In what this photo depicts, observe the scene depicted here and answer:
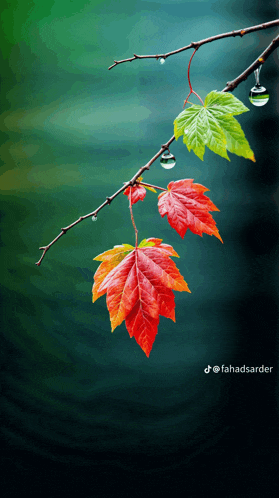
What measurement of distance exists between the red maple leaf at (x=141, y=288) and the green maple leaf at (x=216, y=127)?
0.14 metres

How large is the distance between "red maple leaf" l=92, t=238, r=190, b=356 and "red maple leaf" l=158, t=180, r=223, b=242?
4 centimetres

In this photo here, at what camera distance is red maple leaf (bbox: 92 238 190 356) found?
0.37 meters

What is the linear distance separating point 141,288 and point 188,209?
0.40 ft

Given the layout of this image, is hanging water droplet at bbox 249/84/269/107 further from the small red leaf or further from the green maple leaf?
the small red leaf

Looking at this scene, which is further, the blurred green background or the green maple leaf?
the blurred green background

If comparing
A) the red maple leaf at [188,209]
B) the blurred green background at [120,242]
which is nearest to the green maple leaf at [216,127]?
the red maple leaf at [188,209]

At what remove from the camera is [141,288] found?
0.38 meters

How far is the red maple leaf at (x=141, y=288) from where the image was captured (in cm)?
37

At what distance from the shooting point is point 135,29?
88 cm

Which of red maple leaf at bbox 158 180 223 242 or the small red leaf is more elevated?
the small red leaf

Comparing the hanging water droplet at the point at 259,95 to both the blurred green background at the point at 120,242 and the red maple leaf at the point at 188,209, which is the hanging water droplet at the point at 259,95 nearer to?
the red maple leaf at the point at 188,209

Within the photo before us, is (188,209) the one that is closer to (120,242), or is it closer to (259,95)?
(259,95)

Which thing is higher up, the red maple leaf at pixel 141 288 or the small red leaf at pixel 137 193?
the small red leaf at pixel 137 193

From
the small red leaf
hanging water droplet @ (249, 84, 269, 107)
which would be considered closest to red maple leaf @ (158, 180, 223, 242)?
the small red leaf
